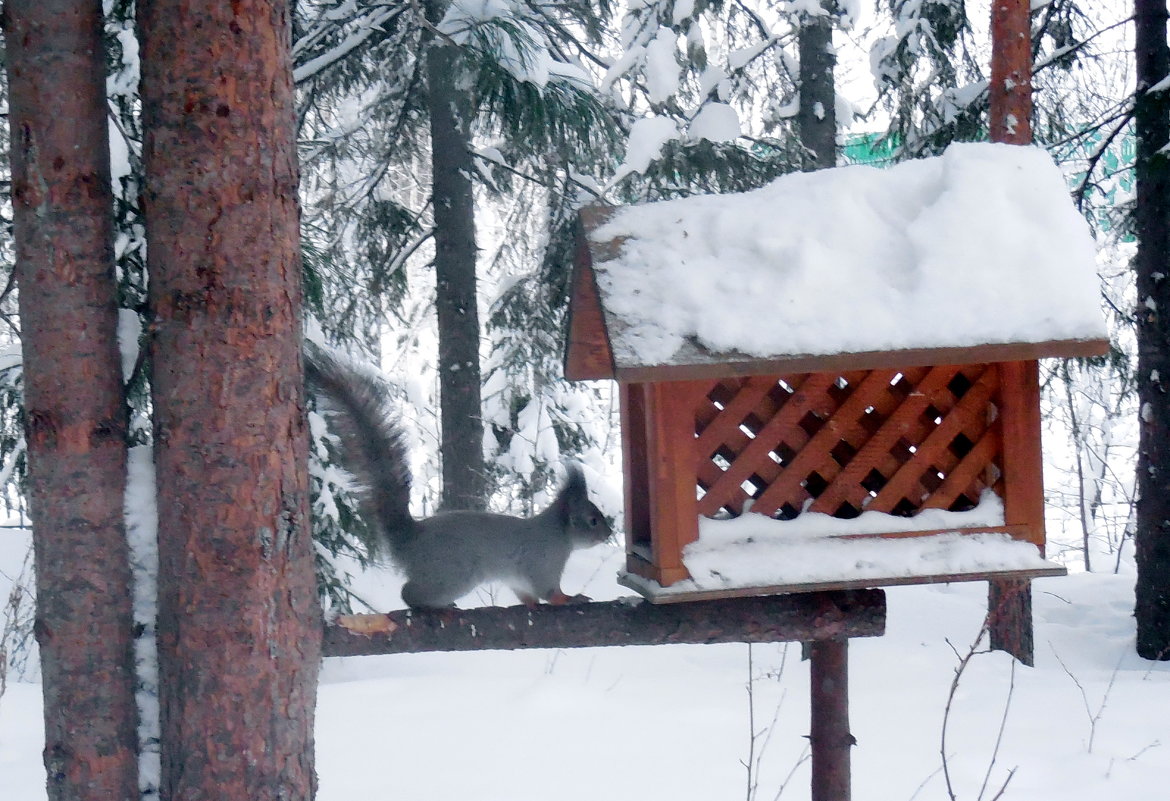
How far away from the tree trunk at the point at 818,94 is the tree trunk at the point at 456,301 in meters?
2.05

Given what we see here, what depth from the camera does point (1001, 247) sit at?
189cm

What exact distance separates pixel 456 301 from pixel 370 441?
4.24 metres

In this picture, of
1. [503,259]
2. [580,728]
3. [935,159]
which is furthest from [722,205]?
[503,259]

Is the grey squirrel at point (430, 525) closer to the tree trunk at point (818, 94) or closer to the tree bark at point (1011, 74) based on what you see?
the tree bark at point (1011, 74)

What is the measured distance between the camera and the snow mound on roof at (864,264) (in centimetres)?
176

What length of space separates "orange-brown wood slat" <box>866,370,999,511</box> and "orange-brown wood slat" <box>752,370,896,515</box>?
11cm

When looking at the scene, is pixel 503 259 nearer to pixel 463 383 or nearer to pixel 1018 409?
pixel 463 383

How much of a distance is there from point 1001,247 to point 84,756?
1866 mm

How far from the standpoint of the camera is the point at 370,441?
235cm

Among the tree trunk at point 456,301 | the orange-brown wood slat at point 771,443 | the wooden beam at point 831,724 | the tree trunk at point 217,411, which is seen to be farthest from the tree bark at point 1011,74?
the tree trunk at point 217,411

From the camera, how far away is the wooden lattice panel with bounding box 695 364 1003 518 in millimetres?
1994

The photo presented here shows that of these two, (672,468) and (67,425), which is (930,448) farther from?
(67,425)

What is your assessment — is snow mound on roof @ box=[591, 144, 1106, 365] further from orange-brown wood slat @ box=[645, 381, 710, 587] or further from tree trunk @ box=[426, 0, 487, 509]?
tree trunk @ box=[426, 0, 487, 509]

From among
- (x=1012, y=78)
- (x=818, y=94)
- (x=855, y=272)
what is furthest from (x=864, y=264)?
(x=818, y=94)
